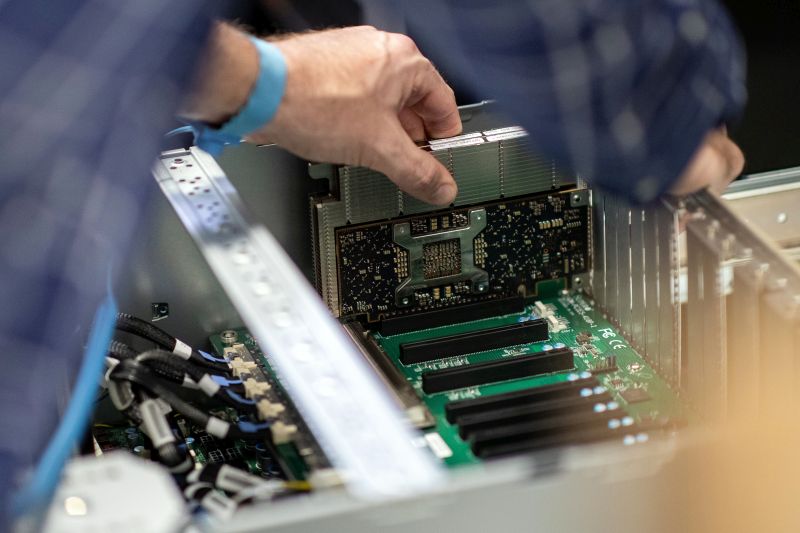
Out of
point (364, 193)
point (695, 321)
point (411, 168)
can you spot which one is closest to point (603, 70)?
point (695, 321)

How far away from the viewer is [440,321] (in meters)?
2.15

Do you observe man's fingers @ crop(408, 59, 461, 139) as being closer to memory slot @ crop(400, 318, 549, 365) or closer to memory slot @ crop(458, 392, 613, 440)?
memory slot @ crop(400, 318, 549, 365)

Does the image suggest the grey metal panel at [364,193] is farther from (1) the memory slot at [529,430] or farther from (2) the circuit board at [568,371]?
(1) the memory slot at [529,430]

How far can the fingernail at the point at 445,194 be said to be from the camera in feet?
6.66

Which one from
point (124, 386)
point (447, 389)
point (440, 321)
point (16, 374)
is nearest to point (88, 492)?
point (16, 374)

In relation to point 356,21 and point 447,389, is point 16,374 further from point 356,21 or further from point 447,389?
point 356,21

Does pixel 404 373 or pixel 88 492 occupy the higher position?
pixel 88 492

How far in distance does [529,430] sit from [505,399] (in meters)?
0.10

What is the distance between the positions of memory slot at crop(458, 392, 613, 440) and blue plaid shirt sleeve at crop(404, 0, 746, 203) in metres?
0.40

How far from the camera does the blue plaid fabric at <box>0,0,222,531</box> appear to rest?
44.6 inches

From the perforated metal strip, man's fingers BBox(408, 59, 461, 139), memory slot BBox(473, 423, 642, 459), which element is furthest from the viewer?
man's fingers BBox(408, 59, 461, 139)

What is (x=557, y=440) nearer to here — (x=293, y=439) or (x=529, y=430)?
(x=529, y=430)

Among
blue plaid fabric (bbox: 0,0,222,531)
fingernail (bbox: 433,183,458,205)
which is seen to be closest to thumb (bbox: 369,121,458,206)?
fingernail (bbox: 433,183,458,205)

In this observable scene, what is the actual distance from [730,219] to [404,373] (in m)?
0.58
